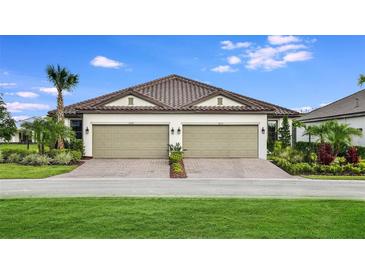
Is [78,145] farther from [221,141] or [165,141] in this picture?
[221,141]

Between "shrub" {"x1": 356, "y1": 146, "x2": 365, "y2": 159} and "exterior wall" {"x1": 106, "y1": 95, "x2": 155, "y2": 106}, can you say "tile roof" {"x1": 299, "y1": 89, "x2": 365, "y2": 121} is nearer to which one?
"shrub" {"x1": 356, "y1": 146, "x2": 365, "y2": 159}

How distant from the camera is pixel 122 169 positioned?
14.5 meters

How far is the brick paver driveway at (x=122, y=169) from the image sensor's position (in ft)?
43.2

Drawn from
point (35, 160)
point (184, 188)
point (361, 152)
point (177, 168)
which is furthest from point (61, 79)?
point (361, 152)

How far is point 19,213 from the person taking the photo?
7.29 m

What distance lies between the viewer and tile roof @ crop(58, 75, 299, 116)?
1823 centimetres

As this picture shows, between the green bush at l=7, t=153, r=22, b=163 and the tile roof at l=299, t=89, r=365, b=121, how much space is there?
1999cm

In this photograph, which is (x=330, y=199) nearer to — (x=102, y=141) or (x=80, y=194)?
(x=80, y=194)

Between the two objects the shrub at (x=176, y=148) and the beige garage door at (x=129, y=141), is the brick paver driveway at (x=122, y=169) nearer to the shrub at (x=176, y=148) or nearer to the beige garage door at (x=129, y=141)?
the beige garage door at (x=129, y=141)

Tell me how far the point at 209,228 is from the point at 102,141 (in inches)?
508

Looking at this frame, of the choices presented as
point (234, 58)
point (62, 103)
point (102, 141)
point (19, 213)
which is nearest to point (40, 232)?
point (19, 213)

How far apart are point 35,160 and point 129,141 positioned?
510cm

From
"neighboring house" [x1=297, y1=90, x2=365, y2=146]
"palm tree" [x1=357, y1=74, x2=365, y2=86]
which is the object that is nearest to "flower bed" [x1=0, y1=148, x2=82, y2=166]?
"palm tree" [x1=357, y1=74, x2=365, y2=86]

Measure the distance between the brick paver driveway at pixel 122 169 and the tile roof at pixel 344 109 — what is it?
42.8ft
